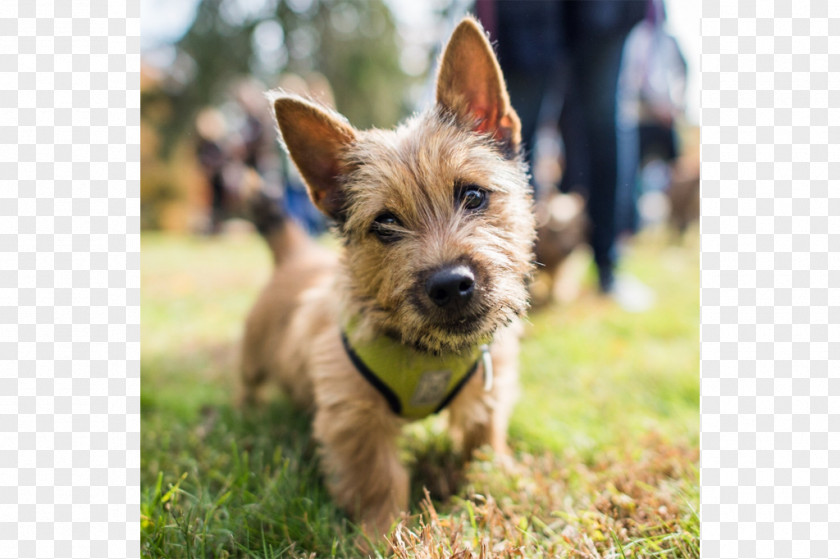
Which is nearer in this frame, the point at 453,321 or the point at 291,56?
the point at 453,321

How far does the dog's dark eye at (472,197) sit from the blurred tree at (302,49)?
1617 millimetres

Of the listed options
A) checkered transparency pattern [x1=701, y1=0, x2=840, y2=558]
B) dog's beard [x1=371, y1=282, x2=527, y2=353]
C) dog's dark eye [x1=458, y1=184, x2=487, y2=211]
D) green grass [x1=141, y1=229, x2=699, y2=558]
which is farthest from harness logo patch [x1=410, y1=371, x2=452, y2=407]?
checkered transparency pattern [x1=701, y1=0, x2=840, y2=558]

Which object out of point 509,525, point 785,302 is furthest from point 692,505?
point 785,302

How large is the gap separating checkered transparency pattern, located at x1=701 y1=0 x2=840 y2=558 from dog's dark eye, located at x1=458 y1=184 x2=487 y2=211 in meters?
0.79

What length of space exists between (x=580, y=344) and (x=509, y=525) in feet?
8.08

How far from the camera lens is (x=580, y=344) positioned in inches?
162

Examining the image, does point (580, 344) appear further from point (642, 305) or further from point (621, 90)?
point (621, 90)

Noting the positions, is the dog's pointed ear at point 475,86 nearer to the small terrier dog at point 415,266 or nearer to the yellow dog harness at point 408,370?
the small terrier dog at point 415,266

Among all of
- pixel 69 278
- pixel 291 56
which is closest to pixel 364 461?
pixel 69 278

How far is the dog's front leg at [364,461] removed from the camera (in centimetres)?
210

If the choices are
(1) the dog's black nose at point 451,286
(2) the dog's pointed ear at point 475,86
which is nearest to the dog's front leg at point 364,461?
(1) the dog's black nose at point 451,286

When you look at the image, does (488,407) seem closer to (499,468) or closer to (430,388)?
(499,468)

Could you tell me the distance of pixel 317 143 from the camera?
6.99 feet

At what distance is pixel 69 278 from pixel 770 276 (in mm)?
2372
